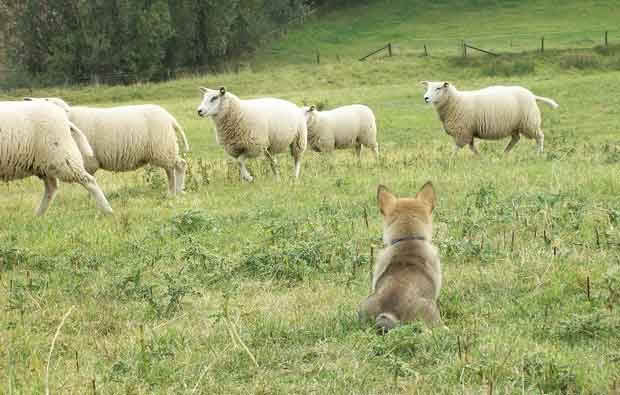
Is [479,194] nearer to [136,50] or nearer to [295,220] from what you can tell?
[295,220]

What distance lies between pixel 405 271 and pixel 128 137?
25.2 feet

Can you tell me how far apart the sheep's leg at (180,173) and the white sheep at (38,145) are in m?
2.41

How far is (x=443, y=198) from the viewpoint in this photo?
8.98 meters

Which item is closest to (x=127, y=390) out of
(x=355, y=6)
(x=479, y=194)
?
(x=479, y=194)

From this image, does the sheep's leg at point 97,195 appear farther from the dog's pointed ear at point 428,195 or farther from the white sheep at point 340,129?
the white sheep at point 340,129

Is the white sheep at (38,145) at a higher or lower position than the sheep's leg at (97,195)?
higher

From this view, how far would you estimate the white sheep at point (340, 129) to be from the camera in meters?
17.3

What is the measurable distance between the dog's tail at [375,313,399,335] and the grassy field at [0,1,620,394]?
0.15 m

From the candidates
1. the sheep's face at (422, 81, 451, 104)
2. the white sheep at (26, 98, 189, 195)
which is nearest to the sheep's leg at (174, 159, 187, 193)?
the white sheep at (26, 98, 189, 195)

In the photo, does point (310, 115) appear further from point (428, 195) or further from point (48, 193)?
point (428, 195)

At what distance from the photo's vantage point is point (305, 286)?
5.86 metres

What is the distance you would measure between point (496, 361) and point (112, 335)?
2.51 m

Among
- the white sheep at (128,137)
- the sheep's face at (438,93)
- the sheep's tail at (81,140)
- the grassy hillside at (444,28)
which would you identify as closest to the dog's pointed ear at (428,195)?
the sheep's tail at (81,140)

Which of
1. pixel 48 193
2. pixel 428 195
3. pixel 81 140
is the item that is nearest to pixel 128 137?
pixel 81 140
